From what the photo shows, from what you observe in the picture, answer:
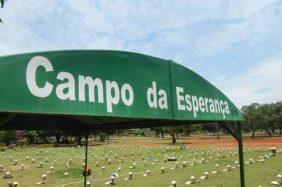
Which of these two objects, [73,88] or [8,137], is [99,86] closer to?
[73,88]

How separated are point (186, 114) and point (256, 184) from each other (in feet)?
38.4

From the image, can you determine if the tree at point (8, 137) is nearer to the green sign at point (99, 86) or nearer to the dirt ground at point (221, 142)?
the dirt ground at point (221, 142)

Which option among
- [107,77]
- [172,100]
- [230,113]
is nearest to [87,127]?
[230,113]

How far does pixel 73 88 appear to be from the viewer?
15.5 feet

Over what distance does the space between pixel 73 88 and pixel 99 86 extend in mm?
466

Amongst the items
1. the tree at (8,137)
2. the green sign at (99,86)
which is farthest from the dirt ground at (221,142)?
the green sign at (99,86)

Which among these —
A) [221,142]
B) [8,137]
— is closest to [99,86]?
[221,142]

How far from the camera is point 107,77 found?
5227 mm

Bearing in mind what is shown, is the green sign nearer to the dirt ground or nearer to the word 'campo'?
the word 'campo'

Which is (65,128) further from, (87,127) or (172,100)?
(172,100)

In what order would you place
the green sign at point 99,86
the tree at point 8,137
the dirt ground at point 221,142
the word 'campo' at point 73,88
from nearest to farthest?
1. the green sign at point 99,86
2. the word 'campo' at point 73,88
3. the dirt ground at point 221,142
4. the tree at point 8,137

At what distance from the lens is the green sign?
Result: 418 cm

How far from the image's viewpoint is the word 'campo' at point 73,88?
432 cm

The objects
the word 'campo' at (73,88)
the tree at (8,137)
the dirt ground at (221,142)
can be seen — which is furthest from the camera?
the tree at (8,137)
